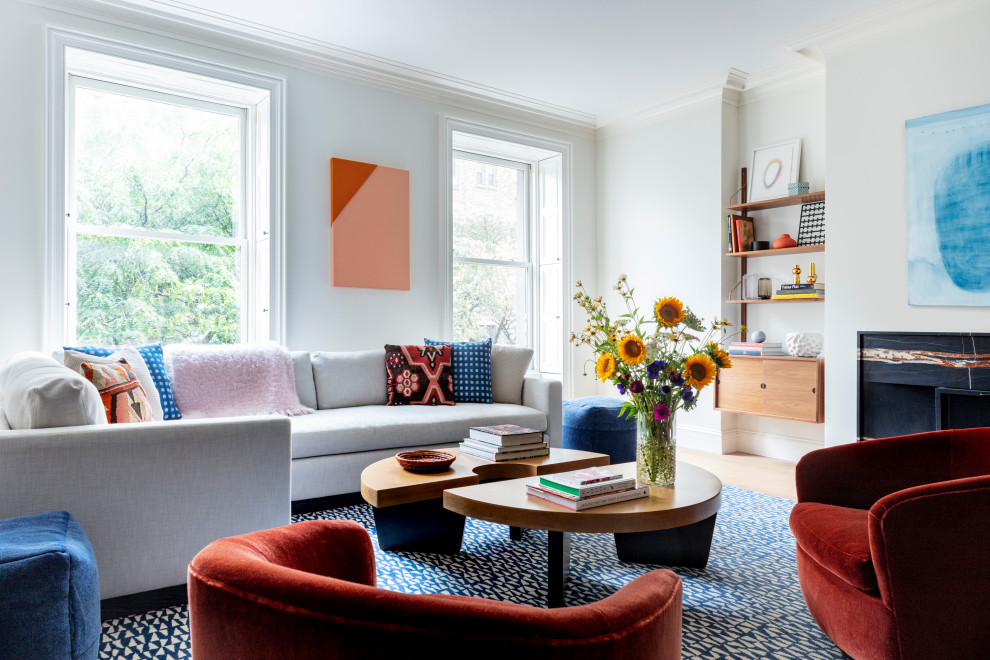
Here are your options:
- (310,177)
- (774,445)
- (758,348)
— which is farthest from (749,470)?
(310,177)

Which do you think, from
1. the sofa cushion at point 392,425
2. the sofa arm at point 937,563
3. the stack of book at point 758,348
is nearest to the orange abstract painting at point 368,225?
the sofa cushion at point 392,425

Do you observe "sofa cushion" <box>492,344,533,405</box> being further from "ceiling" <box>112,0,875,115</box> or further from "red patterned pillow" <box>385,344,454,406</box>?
"ceiling" <box>112,0,875,115</box>

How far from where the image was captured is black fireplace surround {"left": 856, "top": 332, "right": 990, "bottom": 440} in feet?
10.6

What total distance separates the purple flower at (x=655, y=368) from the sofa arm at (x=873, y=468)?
557mm

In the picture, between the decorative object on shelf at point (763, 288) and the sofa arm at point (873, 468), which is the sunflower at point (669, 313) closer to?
the sofa arm at point (873, 468)

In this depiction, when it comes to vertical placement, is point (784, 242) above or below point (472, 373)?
above

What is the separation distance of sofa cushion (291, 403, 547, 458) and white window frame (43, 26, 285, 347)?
96cm

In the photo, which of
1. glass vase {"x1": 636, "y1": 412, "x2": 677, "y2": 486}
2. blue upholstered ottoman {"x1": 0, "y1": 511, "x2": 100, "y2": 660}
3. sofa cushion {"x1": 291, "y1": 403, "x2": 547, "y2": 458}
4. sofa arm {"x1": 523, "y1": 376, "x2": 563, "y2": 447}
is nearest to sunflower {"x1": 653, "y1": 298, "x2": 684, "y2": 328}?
glass vase {"x1": 636, "y1": 412, "x2": 677, "y2": 486}

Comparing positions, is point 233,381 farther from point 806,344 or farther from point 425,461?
point 806,344

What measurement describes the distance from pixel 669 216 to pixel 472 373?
222cm

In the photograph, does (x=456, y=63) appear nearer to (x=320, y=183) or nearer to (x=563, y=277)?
(x=320, y=183)

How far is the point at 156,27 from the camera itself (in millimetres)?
3500

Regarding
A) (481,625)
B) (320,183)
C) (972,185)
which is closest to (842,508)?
(481,625)

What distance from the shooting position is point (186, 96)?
3.83m
